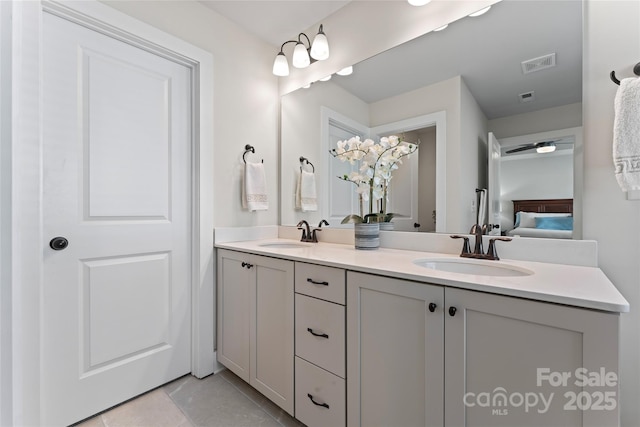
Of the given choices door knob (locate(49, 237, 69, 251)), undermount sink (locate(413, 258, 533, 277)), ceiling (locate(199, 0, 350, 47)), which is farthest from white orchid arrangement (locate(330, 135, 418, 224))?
door knob (locate(49, 237, 69, 251))

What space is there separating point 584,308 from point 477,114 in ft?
3.29

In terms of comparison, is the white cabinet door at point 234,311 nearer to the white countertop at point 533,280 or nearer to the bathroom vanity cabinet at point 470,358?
the white countertop at point 533,280

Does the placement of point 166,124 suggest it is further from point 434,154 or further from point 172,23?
point 434,154

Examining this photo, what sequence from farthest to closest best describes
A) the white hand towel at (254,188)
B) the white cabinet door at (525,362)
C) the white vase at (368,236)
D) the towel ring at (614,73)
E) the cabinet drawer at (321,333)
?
the white hand towel at (254,188), the white vase at (368,236), the cabinet drawer at (321,333), the towel ring at (614,73), the white cabinet door at (525,362)

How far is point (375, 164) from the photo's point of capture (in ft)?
5.32

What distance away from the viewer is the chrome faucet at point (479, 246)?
4.12 ft

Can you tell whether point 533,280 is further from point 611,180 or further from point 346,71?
point 346,71

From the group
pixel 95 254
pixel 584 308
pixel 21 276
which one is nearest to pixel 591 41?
pixel 584 308

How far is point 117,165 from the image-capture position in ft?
4.96

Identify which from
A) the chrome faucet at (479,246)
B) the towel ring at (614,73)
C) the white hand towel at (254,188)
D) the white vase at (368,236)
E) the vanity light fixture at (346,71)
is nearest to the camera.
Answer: the towel ring at (614,73)

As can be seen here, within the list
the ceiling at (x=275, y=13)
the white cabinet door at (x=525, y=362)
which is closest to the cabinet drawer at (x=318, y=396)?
the white cabinet door at (x=525, y=362)

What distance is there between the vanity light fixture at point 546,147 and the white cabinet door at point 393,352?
0.85 meters

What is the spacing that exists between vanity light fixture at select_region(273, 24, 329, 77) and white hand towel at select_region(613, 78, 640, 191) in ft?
4.91

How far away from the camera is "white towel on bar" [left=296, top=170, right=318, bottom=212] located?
6.97ft
